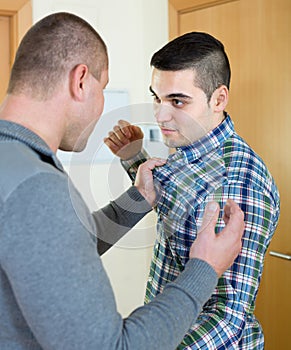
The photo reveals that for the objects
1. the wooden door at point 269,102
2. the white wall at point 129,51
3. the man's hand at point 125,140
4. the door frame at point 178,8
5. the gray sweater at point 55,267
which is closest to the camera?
the gray sweater at point 55,267

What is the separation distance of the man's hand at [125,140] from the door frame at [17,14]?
1160 millimetres

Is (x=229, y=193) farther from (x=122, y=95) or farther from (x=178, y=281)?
(x=122, y=95)

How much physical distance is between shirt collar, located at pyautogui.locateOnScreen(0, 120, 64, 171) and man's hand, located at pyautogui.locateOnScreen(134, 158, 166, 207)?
487 mm

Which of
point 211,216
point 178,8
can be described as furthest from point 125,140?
point 178,8

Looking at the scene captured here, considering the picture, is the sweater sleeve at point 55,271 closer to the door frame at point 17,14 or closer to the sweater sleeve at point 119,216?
the sweater sleeve at point 119,216

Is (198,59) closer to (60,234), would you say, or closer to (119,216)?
(119,216)

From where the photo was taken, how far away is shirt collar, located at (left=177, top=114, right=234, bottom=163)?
1151 millimetres

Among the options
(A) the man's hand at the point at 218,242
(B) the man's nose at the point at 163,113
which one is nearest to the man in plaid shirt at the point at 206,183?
(B) the man's nose at the point at 163,113

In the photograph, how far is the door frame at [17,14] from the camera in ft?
7.41

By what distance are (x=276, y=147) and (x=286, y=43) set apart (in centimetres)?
38

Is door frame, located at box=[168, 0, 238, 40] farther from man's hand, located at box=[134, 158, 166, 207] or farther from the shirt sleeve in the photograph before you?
the shirt sleeve

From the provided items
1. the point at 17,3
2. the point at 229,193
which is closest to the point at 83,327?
the point at 229,193

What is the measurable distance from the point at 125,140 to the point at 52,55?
541 mm

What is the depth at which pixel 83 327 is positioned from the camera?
675mm
